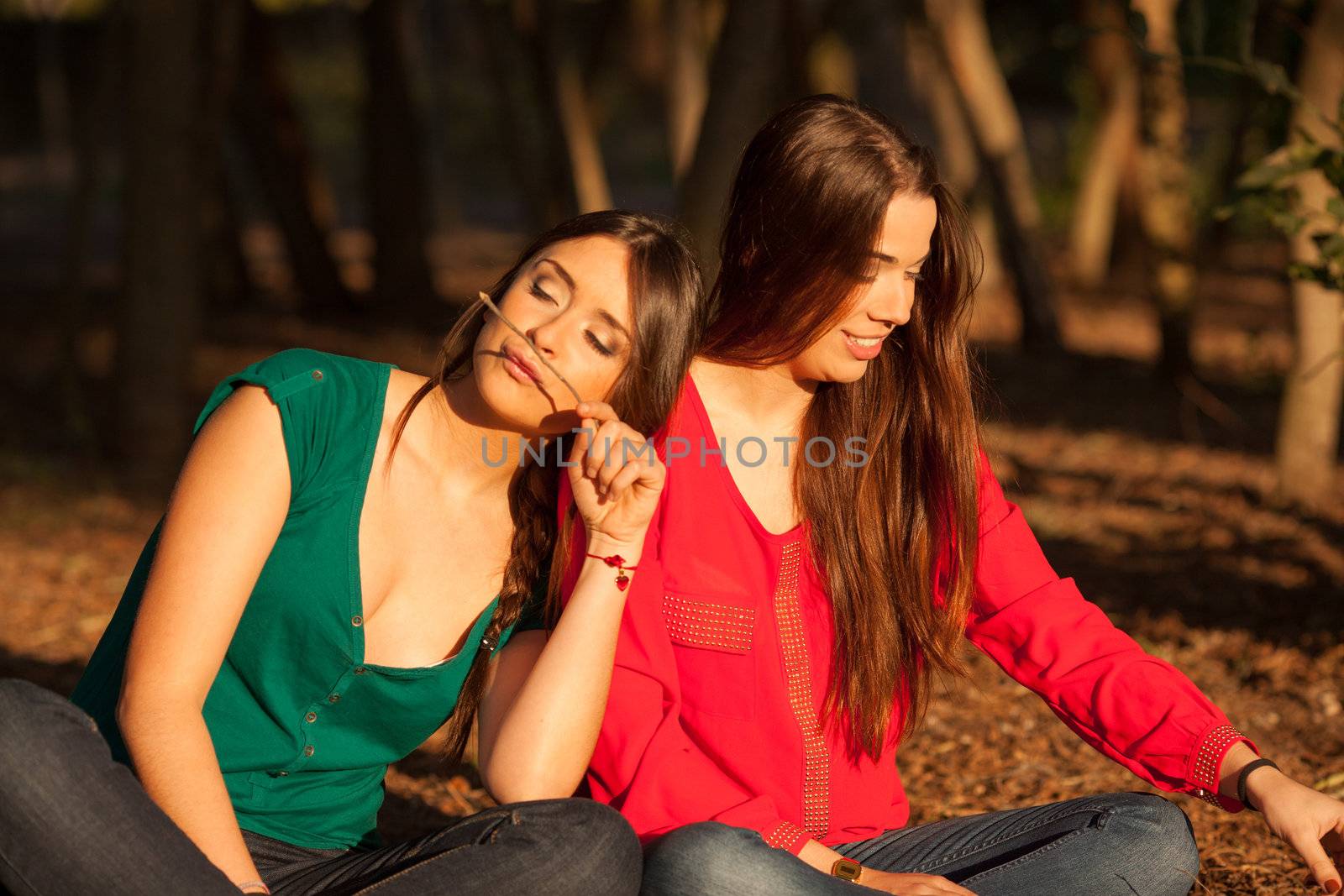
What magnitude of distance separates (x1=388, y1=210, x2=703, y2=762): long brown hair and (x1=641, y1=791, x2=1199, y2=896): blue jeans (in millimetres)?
483

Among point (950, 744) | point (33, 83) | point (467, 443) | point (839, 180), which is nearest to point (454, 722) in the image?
point (467, 443)

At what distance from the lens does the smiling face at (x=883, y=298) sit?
253cm

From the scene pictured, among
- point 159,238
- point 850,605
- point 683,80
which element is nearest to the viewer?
point 850,605

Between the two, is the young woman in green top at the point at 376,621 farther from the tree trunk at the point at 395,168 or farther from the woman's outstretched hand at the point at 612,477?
the tree trunk at the point at 395,168

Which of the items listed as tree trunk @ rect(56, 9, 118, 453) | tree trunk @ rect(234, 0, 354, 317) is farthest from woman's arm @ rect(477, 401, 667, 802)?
tree trunk @ rect(234, 0, 354, 317)

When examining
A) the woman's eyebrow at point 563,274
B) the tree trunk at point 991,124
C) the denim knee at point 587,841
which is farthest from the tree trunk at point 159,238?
the denim knee at point 587,841

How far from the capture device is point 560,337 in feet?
7.82

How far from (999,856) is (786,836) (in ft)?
1.38

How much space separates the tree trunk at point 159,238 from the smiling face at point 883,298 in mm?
4366

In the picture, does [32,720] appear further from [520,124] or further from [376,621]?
[520,124]

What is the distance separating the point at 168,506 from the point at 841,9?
10530 mm

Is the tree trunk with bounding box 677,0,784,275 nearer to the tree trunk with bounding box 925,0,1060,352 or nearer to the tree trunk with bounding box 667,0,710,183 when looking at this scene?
the tree trunk with bounding box 925,0,1060,352

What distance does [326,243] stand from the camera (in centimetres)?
1075

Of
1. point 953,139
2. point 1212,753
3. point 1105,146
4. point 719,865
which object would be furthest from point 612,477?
point 1105,146
